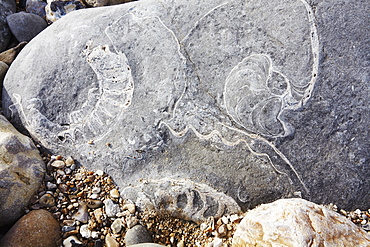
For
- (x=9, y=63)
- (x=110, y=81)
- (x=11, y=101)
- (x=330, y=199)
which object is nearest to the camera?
(x=330, y=199)

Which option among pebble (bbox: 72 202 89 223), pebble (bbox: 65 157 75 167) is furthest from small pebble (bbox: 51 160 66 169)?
pebble (bbox: 72 202 89 223)

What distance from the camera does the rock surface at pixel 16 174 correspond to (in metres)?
2.09

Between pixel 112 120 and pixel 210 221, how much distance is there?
0.94m

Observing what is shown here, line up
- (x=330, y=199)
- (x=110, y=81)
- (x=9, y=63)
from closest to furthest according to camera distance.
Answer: (x=330, y=199) < (x=110, y=81) < (x=9, y=63)

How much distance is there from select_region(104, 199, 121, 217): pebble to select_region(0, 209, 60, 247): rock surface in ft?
1.05

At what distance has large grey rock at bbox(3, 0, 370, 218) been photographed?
199 cm

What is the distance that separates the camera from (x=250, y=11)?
2189 millimetres

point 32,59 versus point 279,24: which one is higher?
point 279,24

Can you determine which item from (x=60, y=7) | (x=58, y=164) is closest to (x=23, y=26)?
(x=60, y=7)

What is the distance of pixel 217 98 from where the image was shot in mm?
2146

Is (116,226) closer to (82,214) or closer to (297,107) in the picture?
(82,214)

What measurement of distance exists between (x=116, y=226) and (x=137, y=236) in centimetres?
17

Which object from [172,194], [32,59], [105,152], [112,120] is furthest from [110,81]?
[172,194]

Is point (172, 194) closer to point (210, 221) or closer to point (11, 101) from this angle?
point (210, 221)
